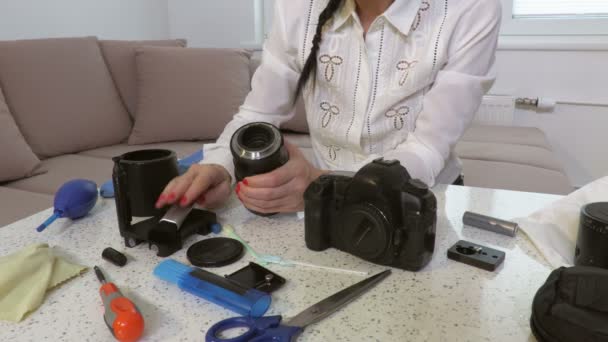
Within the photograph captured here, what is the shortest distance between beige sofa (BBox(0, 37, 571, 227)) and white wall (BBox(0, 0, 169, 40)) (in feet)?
0.87

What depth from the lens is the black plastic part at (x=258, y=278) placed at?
20.6 inches

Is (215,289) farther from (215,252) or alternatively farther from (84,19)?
(84,19)

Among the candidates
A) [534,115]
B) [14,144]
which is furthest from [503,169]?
[14,144]

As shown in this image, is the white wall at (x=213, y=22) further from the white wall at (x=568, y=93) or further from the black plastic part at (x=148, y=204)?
the black plastic part at (x=148, y=204)

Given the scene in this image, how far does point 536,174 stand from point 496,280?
125cm

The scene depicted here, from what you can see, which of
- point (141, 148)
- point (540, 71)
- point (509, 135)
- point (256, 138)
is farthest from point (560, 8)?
point (256, 138)

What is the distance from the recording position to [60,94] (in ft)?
6.20

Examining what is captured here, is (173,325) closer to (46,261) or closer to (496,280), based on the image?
(46,261)

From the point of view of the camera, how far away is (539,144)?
205cm

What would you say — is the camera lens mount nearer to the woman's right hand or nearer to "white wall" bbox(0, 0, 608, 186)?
the woman's right hand

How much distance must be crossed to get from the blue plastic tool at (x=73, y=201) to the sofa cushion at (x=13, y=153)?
105 centimetres

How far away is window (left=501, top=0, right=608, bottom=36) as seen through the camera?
230 centimetres

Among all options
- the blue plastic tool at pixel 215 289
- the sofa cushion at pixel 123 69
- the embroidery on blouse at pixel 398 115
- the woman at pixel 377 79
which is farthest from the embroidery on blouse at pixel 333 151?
the sofa cushion at pixel 123 69

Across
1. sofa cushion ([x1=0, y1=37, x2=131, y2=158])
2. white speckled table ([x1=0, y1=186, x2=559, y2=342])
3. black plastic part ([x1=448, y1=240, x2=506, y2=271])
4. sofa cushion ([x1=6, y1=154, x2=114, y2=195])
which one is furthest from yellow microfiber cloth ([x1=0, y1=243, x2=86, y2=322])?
sofa cushion ([x1=0, y1=37, x2=131, y2=158])
